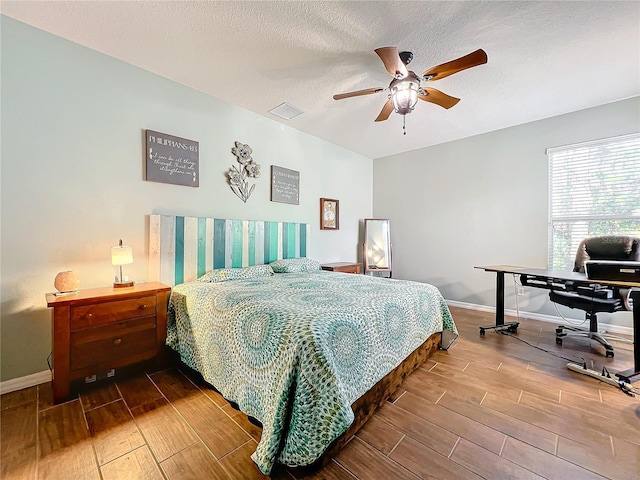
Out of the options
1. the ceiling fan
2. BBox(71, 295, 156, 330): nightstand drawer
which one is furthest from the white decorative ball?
the ceiling fan

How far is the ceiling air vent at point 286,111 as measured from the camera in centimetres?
321

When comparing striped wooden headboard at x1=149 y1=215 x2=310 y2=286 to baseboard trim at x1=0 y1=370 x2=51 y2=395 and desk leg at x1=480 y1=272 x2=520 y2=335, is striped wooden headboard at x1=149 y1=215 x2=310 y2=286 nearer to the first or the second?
baseboard trim at x1=0 y1=370 x2=51 y2=395

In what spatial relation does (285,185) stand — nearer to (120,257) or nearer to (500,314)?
(120,257)

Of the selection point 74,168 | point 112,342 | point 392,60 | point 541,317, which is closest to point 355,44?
point 392,60

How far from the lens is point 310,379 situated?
1218 millimetres

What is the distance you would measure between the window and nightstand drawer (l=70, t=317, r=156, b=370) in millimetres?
4717

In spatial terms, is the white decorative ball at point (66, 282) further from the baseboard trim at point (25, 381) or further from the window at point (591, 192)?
the window at point (591, 192)

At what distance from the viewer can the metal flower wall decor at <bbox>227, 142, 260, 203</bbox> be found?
318 cm

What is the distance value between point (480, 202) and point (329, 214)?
2353 mm

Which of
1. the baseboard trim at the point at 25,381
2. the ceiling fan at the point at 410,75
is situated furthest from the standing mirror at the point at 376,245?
the baseboard trim at the point at 25,381

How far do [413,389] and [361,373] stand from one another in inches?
29.5

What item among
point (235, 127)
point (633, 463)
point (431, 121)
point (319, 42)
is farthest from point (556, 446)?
point (235, 127)

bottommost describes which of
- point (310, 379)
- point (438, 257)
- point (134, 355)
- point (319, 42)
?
point (134, 355)

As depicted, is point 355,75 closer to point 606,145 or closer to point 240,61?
point 240,61
